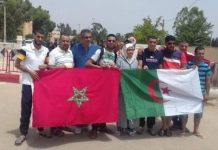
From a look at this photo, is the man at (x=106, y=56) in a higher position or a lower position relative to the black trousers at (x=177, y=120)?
higher

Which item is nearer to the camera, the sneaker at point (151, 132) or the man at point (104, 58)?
the man at point (104, 58)

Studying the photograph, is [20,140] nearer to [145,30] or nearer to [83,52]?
[83,52]

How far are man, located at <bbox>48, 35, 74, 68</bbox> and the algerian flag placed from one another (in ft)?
3.50

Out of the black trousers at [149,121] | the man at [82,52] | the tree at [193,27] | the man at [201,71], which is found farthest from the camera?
the tree at [193,27]

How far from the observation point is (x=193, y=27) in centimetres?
6394

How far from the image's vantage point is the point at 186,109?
7.93 meters

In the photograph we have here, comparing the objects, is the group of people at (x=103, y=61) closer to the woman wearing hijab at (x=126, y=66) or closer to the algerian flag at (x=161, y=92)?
the woman wearing hijab at (x=126, y=66)

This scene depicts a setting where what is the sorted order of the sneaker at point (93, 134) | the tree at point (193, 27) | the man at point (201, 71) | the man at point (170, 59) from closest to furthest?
the sneaker at point (93, 134), the man at point (170, 59), the man at point (201, 71), the tree at point (193, 27)

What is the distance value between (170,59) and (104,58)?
131cm

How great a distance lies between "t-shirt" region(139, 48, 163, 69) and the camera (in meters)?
7.63

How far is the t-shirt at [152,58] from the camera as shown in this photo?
7.63 metres

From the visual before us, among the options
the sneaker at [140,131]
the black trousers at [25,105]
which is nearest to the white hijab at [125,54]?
the sneaker at [140,131]

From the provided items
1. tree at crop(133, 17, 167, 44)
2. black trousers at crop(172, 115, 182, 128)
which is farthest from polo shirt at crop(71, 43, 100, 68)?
tree at crop(133, 17, 167, 44)

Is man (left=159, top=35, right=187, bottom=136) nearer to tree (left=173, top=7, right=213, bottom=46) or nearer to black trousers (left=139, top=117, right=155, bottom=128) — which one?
black trousers (left=139, top=117, right=155, bottom=128)
